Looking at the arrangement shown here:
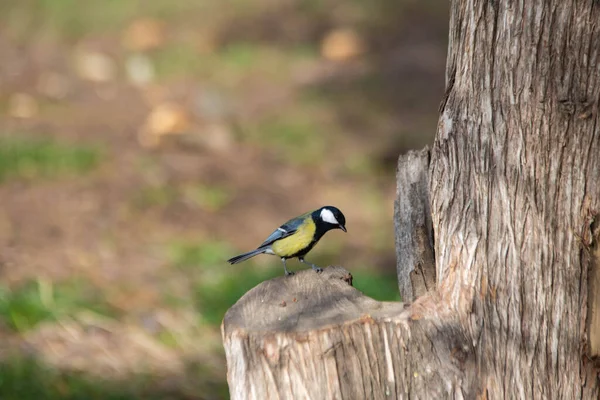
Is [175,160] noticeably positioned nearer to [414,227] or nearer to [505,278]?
[414,227]

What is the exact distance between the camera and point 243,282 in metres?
5.63

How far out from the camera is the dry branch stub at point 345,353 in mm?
2441

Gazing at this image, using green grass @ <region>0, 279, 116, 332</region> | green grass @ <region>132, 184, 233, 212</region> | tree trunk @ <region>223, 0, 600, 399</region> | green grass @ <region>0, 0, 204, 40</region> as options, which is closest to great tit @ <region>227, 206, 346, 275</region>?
tree trunk @ <region>223, 0, 600, 399</region>

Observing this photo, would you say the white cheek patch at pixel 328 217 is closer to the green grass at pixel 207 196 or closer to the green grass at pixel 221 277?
the green grass at pixel 221 277

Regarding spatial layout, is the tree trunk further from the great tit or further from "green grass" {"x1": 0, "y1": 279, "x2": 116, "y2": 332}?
"green grass" {"x1": 0, "y1": 279, "x2": 116, "y2": 332}

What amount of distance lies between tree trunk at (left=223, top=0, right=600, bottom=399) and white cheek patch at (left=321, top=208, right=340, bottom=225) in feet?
3.53

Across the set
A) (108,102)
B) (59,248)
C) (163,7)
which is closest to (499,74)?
(59,248)

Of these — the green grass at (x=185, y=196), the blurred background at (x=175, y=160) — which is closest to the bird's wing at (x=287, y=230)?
the blurred background at (x=175, y=160)

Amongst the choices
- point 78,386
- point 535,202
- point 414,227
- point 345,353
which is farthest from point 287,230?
point 78,386

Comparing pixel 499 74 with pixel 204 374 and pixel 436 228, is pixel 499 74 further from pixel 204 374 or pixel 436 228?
pixel 204 374

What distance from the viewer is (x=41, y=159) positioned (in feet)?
24.9

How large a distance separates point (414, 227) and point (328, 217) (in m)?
0.67

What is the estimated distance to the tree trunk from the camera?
8.14ft

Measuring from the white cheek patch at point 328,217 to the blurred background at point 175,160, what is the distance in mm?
1370
